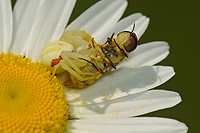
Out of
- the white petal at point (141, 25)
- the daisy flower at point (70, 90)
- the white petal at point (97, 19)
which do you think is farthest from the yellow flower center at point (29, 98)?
the white petal at point (141, 25)

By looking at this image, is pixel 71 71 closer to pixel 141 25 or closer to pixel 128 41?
pixel 128 41

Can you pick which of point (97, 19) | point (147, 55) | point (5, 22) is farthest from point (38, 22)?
point (147, 55)

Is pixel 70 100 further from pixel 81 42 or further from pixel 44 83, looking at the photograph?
pixel 81 42

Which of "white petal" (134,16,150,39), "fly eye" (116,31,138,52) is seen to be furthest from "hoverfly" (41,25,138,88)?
"white petal" (134,16,150,39)

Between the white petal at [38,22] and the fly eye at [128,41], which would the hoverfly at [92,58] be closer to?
the fly eye at [128,41]

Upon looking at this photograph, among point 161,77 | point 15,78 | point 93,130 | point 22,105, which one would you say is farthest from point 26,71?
point 161,77

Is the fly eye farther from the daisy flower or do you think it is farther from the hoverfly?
the daisy flower

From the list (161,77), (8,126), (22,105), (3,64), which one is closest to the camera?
(8,126)
